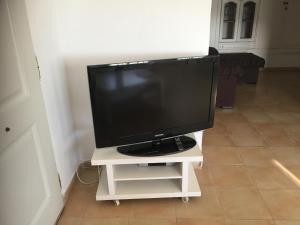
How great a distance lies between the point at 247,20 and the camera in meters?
5.23

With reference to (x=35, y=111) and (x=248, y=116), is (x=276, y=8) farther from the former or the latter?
(x=35, y=111)

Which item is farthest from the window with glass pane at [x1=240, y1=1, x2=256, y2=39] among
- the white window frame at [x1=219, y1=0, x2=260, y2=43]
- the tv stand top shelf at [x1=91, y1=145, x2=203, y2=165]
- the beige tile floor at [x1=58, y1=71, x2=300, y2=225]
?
the tv stand top shelf at [x1=91, y1=145, x2=203, y2=165]

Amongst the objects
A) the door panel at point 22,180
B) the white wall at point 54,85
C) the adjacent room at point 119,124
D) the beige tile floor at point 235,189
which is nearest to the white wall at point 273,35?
the beige tile floor at point 235,189

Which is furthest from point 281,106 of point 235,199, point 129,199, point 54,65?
point 54,65

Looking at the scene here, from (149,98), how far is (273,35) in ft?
15.0

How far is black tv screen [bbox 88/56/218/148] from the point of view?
5.40 feet

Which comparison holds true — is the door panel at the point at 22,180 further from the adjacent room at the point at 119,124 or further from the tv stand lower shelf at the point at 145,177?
the tv stand lower shelf at the point at 145,177

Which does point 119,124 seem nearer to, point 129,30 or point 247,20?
point 129,30

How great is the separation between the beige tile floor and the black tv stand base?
0.42 meters

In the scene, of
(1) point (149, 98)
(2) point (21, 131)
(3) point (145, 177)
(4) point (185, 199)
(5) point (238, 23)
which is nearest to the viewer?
(2) point (21, 131)

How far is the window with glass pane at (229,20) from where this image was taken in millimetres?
5145

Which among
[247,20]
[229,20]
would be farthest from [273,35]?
[229,20]

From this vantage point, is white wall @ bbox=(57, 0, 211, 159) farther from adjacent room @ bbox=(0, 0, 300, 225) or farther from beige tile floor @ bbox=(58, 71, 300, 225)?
beige tile floor @ bbox=(58, 71, 300, 225)

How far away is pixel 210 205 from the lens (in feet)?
6.31
